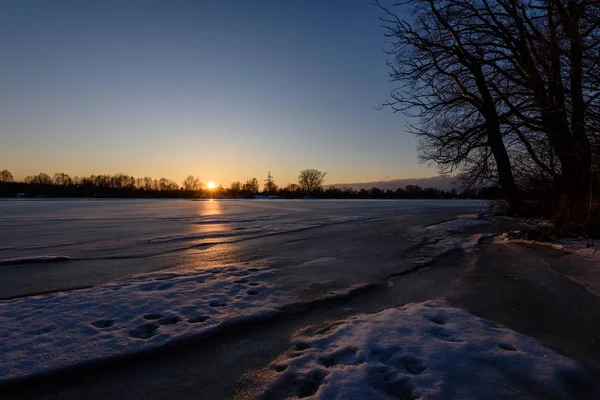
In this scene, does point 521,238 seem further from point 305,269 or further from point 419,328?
point 419,328

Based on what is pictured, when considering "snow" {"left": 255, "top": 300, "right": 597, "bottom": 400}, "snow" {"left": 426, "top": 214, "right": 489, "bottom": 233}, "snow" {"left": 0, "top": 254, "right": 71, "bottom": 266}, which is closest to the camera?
"snow" {"left": 255, "top": 300, "right": 597, "bottom": 400}

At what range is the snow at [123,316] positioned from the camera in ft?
7.77

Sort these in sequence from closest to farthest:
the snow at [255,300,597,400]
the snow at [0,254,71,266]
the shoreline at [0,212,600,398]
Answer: the snow at [255,300,597,400], the shoreline at [0,212,600,398], the snow at [0,254,71,266]

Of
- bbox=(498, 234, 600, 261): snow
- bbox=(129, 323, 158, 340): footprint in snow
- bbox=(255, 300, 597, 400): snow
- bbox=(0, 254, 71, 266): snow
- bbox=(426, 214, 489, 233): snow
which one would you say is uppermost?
bbox=(498, 234, 600, 261): snow

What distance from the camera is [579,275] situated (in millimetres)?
4379

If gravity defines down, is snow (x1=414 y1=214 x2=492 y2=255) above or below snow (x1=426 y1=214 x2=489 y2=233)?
below

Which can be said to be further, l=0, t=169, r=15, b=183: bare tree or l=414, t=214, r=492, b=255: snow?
l=0, t=169, r=15, b=183: bare tree

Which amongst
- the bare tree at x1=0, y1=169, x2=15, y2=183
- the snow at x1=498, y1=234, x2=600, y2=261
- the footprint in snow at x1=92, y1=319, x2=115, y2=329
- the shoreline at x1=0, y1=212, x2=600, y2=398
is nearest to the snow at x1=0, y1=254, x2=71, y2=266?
the footprint in snow at x1=92, y1=319, x2=115, y2=329

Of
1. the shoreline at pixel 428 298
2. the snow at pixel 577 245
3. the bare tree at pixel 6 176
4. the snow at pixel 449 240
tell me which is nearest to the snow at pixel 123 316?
the shoreline at pixel 428 298

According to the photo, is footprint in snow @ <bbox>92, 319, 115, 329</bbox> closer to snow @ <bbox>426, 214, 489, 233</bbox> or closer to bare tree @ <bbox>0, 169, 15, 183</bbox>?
snow @ <bbox>426, 214, 489, 233</bbox>

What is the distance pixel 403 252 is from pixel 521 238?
3013mm

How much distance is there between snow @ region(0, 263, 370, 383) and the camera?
2.37m

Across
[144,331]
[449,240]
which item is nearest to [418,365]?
[144,331]

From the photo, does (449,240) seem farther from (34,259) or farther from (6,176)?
(6,176)
